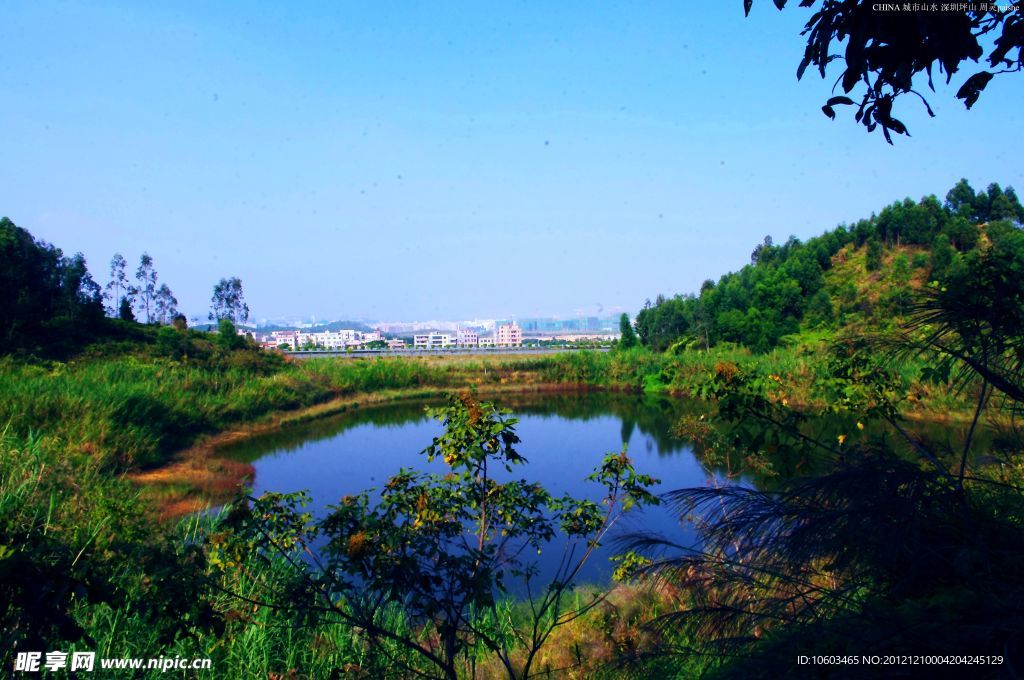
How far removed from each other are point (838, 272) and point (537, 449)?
80.9 feet

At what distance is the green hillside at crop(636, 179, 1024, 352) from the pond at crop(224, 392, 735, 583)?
903cm

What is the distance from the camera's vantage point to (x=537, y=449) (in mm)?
12273

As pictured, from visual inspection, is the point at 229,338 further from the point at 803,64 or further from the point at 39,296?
the point at 803,64

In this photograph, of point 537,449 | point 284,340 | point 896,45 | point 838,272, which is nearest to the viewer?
point 896,45

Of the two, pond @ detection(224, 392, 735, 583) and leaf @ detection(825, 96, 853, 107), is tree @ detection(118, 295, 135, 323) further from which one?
leaf @ detection(825, 96, 853, 107)

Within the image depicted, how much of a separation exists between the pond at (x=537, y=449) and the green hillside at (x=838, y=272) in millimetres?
9035

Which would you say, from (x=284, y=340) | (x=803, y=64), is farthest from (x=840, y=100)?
(x=284, y=340)

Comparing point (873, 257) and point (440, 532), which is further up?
point (873, 257)

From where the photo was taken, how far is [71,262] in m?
19.2

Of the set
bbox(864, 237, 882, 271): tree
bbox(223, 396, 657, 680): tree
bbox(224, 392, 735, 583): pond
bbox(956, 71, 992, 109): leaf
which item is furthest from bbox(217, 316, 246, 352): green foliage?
bbox(864, 237, 882, 271): tree

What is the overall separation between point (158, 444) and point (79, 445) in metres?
2.92

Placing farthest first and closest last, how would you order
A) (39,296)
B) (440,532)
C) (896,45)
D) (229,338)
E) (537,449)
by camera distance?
1. (229,338)
2. (39,296)
3. (537,449)
4. (440,532)
5. (896,45)

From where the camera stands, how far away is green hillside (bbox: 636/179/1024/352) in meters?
26.1

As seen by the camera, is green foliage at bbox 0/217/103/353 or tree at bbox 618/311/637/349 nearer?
green foliage at bbox 0/217/103/353
